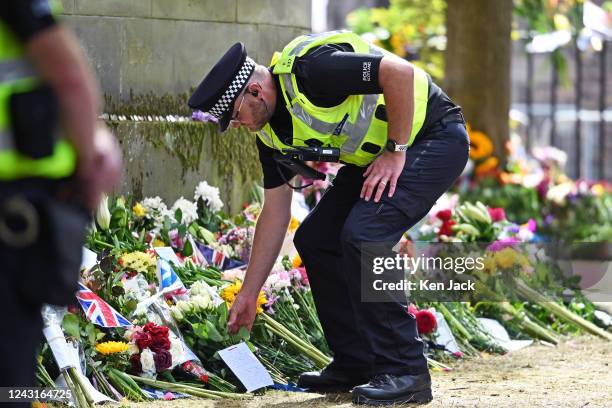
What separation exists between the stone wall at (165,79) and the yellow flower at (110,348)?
55.6 inches

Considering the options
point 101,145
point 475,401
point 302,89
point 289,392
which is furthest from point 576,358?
point 101,145

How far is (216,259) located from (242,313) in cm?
97

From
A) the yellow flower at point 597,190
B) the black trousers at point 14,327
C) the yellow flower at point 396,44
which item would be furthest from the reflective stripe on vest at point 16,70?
the yellow flower at point 597,190

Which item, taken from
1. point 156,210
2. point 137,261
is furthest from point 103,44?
point 137,261

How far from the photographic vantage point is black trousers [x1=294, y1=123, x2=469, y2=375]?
184 inches

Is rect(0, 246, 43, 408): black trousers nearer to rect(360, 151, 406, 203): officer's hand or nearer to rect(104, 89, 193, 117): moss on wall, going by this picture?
rect(360, 151, 406, 203): officer's hand

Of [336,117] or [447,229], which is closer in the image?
[336,117]

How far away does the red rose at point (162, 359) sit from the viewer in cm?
489

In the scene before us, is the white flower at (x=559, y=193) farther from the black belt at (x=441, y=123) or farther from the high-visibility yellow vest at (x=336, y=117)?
Result: the high-visibility yellow vest at (x=336, y=117)

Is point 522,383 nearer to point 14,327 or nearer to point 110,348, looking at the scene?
point 110,348

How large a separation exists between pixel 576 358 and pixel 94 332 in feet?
7.94

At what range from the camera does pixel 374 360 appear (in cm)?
473

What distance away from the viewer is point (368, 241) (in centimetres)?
463

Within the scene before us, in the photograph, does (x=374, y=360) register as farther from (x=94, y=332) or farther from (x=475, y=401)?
(x=94, y=332)
